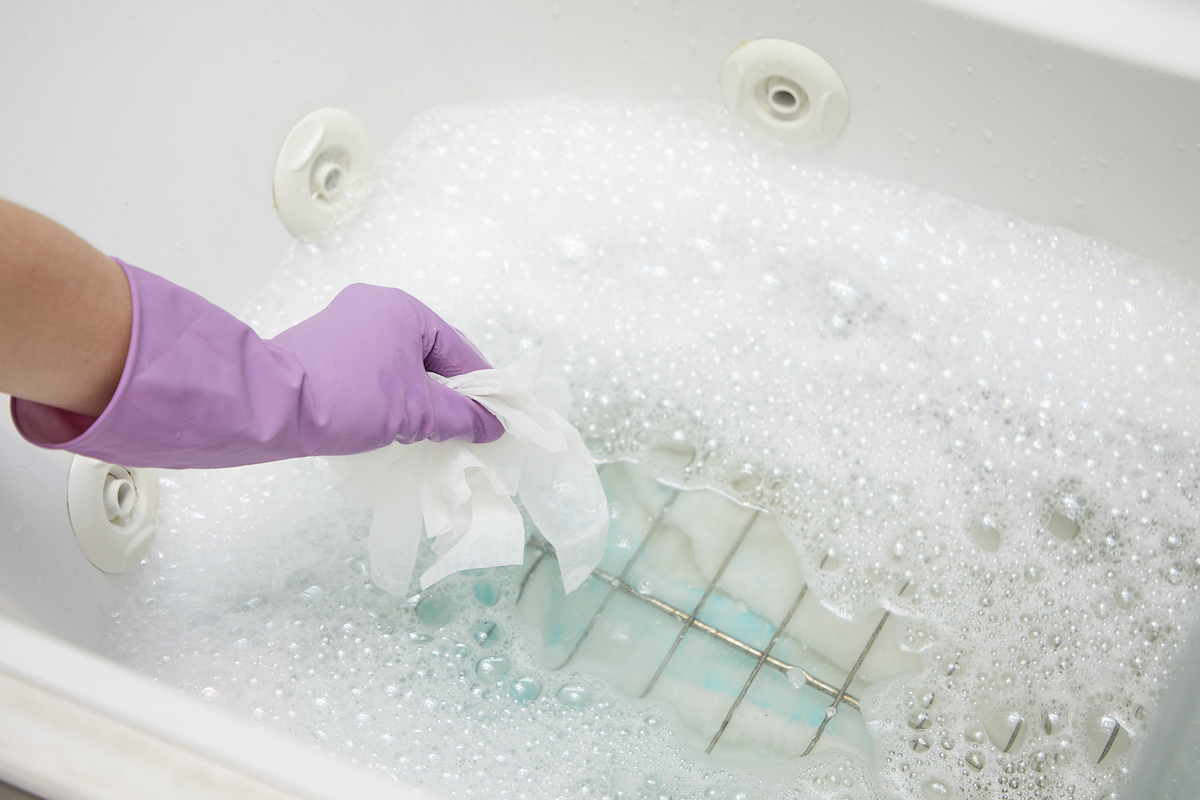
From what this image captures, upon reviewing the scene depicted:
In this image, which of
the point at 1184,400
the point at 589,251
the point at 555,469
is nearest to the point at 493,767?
the point at 555,469

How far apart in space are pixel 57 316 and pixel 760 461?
764 mm

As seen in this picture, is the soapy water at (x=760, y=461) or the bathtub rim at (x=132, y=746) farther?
the soapy water at (x=760, y=461)

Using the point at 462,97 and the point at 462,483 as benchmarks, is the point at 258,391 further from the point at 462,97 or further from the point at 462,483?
the point at 462,97

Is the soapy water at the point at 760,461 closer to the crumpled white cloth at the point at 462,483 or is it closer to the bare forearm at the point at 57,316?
the crumpled white cloth at the point at 462,483

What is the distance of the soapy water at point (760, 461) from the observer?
2.91ft

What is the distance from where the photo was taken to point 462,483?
2.60ft

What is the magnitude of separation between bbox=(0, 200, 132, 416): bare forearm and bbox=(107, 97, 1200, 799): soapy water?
1.31 feet

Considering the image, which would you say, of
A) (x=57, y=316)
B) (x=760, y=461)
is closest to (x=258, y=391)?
(x=57, y=316)

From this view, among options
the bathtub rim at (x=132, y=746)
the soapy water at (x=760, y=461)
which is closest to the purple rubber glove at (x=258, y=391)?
the bathtub rim at (x=132, y=746)

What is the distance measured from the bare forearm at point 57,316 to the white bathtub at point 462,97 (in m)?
0.28

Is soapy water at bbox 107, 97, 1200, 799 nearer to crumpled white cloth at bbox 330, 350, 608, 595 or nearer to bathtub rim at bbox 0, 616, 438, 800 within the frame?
crumpled white cloth at bbox 330, 350, 608, 595

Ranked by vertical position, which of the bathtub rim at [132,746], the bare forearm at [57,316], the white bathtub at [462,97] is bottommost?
the bathtub rim at [132,746]

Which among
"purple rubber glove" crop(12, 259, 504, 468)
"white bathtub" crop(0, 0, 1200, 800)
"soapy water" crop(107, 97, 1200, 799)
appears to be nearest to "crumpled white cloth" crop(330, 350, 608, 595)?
"purple rubber glove" crop(12, 259, 504, 468)

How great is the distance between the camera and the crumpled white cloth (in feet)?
2.62
